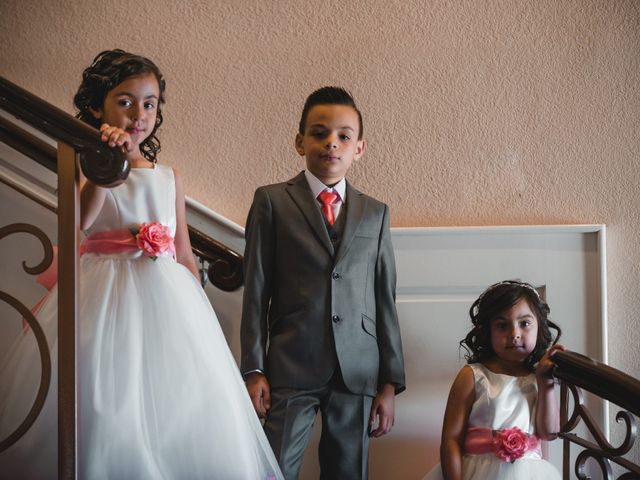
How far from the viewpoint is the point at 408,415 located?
268 centimetres

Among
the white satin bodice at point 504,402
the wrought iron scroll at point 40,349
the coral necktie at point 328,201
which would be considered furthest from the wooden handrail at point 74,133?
the white satin bodice at point 504,402

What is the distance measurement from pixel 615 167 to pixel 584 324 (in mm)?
559

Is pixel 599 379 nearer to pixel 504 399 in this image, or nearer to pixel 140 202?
pixel 504 399

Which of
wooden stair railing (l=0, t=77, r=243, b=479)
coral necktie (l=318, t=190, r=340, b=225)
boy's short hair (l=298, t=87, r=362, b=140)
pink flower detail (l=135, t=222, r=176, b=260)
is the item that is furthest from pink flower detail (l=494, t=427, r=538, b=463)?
wooden stair railing (l=0, t=77, r=243, b=479)

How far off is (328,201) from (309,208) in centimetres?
7

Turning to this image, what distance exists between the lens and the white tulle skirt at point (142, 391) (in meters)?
1.63

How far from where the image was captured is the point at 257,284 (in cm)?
225

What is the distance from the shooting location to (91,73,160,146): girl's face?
2096mm

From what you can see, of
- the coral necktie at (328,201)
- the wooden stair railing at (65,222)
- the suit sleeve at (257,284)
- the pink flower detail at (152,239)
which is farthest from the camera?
the coral necktie at (328,201)

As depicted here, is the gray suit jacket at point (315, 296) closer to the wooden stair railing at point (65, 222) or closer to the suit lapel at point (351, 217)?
the suit lapel at point (351, 217)

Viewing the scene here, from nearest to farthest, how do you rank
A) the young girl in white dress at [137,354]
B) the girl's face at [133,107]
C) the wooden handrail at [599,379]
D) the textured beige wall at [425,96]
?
the young girl in white dress at [137,354] → the wooden handrail at [599,379] → the girl's face at [133,107] → the textured beige wall at [425,96]

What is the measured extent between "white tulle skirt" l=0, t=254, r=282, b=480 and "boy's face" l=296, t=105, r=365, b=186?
57 cm

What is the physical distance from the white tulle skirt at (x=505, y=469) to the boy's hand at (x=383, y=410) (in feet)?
0.88

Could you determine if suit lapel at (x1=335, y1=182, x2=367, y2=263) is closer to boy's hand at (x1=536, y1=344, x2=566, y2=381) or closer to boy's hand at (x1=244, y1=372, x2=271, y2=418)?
boy's hand at (x1=244, y1=372, x2=271, y2=418)
